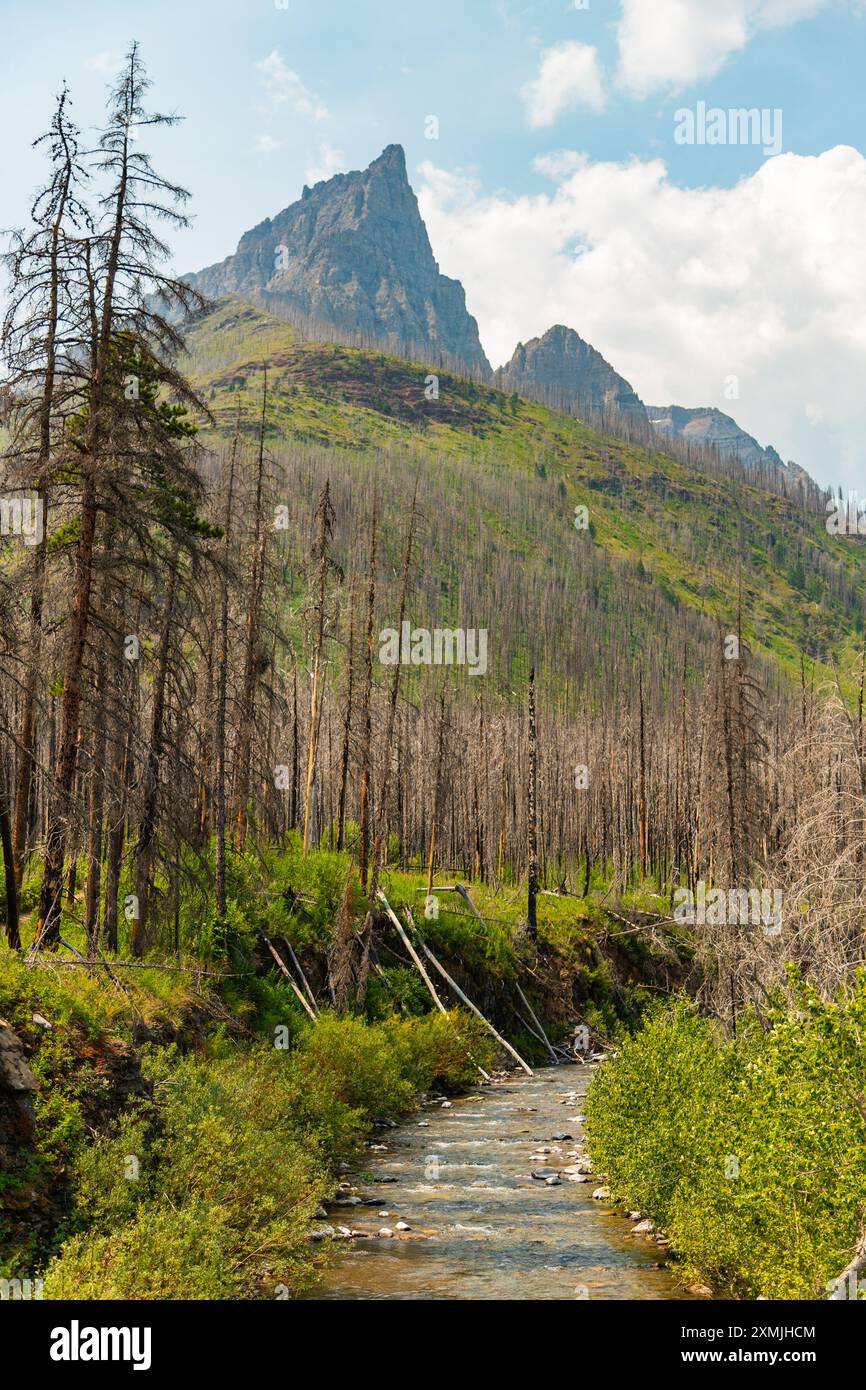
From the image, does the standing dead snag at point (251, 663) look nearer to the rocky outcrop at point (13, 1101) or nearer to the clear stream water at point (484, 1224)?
the clear stream water at point (484, 1224)

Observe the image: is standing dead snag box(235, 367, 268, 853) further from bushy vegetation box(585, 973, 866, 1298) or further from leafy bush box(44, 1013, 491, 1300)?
bushy vegetation box(585, 973, 866, 1298)

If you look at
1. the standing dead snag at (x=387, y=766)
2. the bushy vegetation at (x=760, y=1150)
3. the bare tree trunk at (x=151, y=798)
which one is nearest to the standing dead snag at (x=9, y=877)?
the bare tree trunk at (x=151, y=798)

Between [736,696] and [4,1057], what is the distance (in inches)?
710

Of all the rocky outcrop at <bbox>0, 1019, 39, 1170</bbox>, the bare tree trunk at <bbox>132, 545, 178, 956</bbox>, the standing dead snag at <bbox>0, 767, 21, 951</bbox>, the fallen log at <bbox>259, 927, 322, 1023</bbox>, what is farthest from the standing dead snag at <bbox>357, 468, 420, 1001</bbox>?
the rocky outcrop at <bbox>0, 1019, 39, 1170</bbox>

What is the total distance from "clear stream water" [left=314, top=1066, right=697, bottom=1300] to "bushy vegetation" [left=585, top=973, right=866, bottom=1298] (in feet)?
2.38

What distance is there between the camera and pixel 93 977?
45.3 ft

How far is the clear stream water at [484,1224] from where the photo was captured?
11.4 meters

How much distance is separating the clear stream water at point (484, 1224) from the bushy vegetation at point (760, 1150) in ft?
2.38

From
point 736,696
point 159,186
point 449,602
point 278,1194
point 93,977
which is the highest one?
point 449,602

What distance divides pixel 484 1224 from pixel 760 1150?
21.1ft

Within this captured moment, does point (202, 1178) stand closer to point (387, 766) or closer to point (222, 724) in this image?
point (222, 724)
